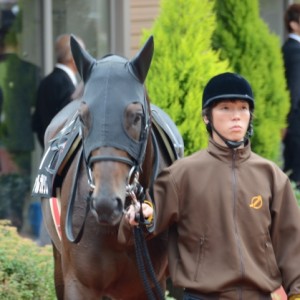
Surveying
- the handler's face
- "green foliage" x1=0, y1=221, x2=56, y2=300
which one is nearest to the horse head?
the handler's face

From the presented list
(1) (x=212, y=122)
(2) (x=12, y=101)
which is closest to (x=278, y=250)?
(1) (x=212, y=122)

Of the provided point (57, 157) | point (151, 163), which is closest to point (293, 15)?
point (57, 157)

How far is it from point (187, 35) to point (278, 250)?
3.67 m

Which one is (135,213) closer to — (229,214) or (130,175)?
(130,175)

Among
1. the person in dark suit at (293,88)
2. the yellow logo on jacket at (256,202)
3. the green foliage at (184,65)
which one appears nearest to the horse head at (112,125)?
the yellow logo on jacket at (256,202)

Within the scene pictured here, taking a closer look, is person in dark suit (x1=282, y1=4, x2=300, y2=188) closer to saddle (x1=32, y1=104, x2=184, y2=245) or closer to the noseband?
saddle (x1=32, y1=104, x2=184, y2=245)

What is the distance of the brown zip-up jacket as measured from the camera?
16.8 feet

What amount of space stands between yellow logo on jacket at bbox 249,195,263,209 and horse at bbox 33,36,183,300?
528mm

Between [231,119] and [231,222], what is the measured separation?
471 mm

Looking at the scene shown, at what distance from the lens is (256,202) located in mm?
5117

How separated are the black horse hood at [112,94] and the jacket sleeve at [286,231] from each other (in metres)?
0.67

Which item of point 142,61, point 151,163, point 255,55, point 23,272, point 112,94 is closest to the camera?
point 112,94

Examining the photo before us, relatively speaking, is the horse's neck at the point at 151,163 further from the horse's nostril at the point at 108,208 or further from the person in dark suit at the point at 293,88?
the person in dark suit at the point at 293,88

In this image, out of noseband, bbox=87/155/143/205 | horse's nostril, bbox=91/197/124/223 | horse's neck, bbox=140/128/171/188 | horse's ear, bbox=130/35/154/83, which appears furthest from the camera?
horse's neck, bbox=140/128/171/188
